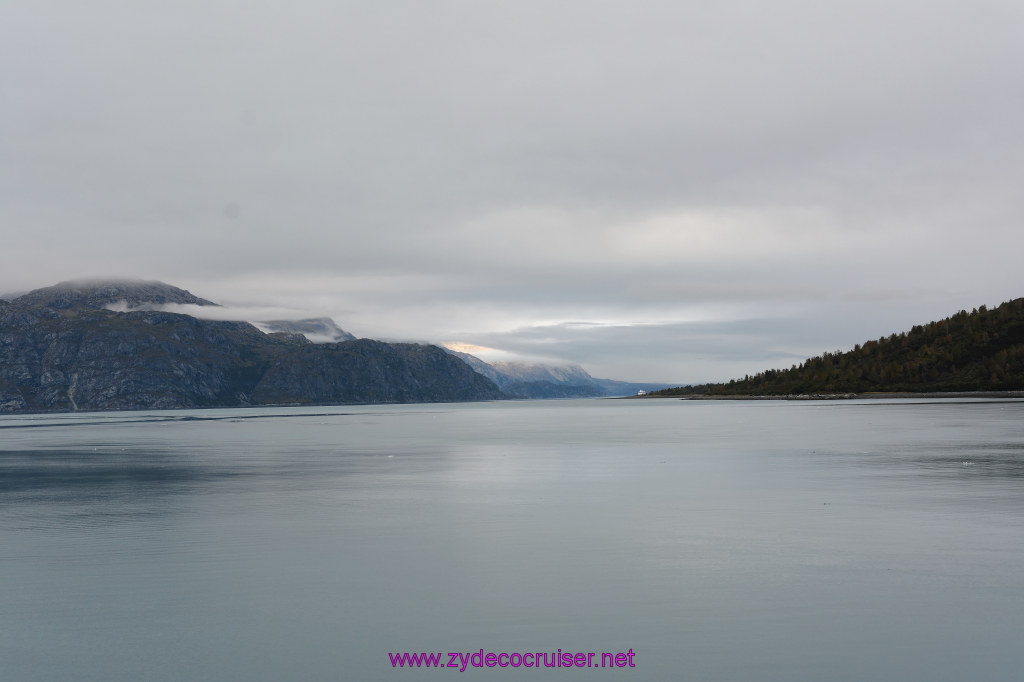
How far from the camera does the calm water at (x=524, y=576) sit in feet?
51.3

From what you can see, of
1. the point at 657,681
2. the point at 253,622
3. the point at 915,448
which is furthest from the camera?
the point at 915,448

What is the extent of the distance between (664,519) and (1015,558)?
12060 mm

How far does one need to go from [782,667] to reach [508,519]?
18.0 m

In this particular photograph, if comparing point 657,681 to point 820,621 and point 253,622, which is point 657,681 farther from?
point 253,622

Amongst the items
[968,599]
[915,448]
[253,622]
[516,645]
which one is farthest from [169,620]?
[915,448]

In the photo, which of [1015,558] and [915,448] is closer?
[1015,558]

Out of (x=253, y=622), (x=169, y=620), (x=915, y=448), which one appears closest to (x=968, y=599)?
(x=253, y=622)

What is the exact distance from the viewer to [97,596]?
19922mm

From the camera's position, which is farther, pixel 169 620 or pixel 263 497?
pixel 263 497

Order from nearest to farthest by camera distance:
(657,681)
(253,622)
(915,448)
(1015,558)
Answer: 1. (657,681)
2. (253,622)
3. (1015,558)
4. (915,448)

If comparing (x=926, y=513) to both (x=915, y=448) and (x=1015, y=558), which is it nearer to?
(x=1015, y=558)

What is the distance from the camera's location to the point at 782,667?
48.7ft

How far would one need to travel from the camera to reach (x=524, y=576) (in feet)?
72.0

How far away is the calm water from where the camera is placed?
51.3 ft
